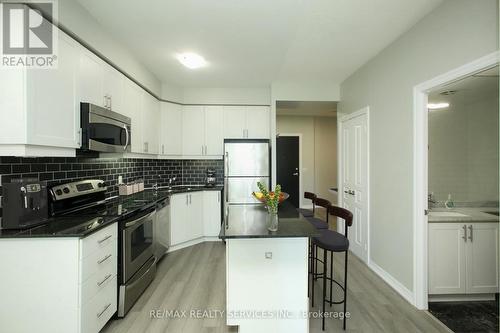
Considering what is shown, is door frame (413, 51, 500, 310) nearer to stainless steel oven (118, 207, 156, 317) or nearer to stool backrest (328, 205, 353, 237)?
stool backrest (328, 205, 353, 237)

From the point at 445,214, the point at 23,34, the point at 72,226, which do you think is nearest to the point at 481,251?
the point at 445,214

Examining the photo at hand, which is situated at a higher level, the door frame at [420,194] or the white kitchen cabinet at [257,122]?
the white kitchen cabinet at [257,122]

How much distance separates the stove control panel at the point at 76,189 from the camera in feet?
6.14

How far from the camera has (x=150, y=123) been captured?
11.0 feet

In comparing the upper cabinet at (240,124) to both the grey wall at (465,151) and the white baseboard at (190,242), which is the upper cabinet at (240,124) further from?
the grey wall at (465,151)

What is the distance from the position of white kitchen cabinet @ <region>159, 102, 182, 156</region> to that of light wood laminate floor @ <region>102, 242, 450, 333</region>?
1.81m

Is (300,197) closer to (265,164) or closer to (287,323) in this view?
(265,164)

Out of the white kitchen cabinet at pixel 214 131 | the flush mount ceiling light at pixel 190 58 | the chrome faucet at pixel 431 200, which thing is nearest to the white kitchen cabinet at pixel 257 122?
the white kitchen cabinet at pixel 214 131

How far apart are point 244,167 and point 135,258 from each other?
2067 mm

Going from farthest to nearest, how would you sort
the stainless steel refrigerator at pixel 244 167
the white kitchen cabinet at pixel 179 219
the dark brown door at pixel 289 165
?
the dark brown door at pixel 289 165 < the stainless steel refrigerator at pixel 244 167 < the white kitchen cabinet at pixel 179 219

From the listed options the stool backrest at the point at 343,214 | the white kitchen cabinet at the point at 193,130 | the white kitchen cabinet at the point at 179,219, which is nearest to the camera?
the stool backrest at the point at 343,214

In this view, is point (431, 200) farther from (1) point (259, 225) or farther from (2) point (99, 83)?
(2) point (99, 83)

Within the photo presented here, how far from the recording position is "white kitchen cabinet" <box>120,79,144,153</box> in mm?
2668

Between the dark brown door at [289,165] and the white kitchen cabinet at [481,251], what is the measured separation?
419 cm
